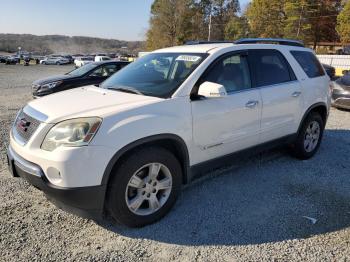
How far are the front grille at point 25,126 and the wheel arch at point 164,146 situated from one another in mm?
781

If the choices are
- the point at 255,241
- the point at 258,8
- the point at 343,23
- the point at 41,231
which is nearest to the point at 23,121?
the point at 41,231

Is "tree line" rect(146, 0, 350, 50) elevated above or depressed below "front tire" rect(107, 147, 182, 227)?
above

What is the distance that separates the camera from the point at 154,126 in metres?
Result: 3.19

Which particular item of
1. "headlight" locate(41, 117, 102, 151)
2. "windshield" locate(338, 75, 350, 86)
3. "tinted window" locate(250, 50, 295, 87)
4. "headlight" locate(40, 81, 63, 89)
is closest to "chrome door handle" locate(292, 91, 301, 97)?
"tinted window" locate(250, 50, 295, 87)

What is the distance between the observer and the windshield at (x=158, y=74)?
3638 mm

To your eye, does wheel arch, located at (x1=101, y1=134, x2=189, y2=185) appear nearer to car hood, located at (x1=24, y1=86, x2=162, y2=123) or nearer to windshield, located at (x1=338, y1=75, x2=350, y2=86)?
car hood, located at (x1=24, y1=86, x2=162, y2=123)

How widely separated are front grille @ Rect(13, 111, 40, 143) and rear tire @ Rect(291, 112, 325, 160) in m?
3.66

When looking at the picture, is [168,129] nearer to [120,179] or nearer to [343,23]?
[120,179]

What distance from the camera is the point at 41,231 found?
3.29 metres

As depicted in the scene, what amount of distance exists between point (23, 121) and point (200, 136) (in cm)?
176

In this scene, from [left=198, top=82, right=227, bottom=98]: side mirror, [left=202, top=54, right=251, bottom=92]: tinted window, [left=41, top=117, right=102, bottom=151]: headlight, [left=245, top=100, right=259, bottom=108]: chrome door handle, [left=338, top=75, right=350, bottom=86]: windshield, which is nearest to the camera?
[left=41, top=117, right=102, bottom=151]: headlight

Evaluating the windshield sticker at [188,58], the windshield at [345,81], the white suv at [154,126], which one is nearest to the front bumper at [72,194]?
the white suv at [154,126]

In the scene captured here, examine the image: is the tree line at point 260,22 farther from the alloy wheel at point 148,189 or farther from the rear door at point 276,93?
the alloy wheel at point 148,189

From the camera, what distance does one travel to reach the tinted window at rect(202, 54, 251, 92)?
3828mm
